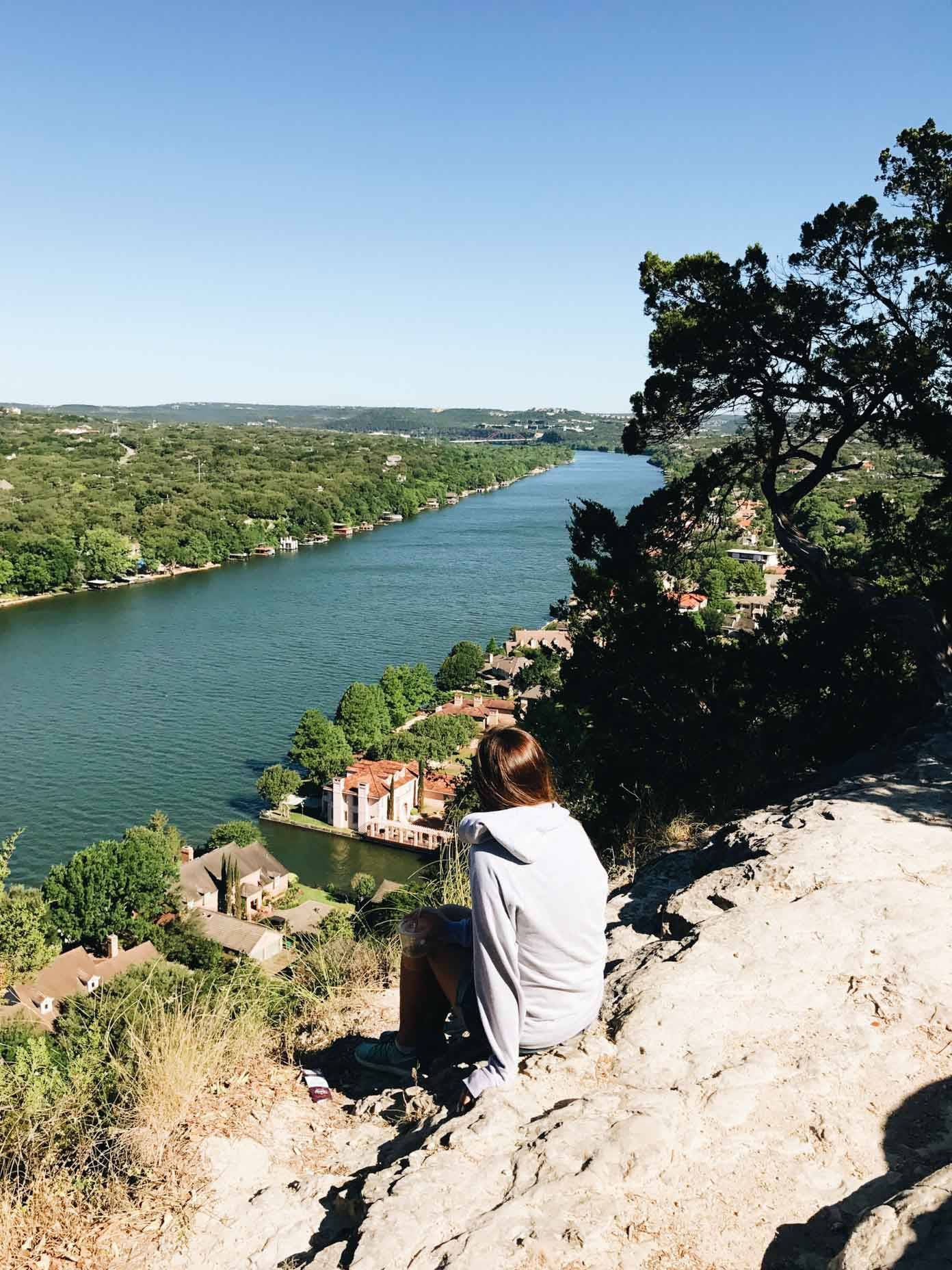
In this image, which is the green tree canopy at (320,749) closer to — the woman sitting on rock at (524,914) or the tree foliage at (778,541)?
the tree foliage at (778,541)

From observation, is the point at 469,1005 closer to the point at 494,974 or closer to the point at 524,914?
the point at 494,974

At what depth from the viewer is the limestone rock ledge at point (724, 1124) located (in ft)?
6.11

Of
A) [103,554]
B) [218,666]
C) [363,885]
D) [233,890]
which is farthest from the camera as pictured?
[103,554]

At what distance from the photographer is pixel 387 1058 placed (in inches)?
111

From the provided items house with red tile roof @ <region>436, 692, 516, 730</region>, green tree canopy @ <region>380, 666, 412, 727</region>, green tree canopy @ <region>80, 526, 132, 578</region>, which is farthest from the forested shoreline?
house with red tile roof @ <region>436, 692, 516, 730</region>

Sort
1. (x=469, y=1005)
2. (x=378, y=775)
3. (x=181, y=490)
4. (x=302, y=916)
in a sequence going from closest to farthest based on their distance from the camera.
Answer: (x=469, y=1005), (x=302, y=916), (x=378, y=775), (x=181, y=490)

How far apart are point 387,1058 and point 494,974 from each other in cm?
75

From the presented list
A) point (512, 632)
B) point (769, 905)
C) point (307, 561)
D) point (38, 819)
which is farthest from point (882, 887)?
point (307, 561)

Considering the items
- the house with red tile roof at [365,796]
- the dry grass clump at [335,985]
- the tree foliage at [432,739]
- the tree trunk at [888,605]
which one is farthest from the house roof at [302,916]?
the dry grass clump at [335,985]

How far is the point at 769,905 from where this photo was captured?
10.6ft

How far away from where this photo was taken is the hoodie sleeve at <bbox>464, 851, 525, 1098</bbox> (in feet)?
7.46

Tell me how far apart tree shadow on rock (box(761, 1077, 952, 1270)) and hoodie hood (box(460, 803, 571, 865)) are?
0.91 metres

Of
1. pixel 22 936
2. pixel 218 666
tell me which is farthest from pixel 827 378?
pixel 218 666

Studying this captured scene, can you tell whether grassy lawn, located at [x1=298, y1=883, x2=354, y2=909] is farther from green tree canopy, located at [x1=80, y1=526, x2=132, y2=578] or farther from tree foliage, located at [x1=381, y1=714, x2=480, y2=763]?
green tree canopy, located at [x1=80, y1=526, x2=132, y2=578]
